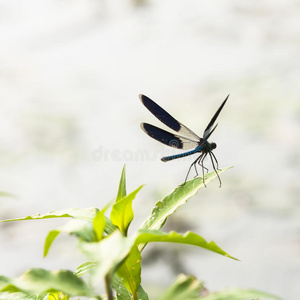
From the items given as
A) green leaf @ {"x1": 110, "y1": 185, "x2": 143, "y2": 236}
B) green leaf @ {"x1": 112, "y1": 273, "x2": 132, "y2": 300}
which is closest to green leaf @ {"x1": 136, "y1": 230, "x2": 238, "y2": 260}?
green leaf @ {"x1": 110, "y1": 185, "x2": 143, "y2": 236}

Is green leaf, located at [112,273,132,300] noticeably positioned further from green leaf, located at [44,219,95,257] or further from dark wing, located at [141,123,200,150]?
dark wing, located at [141,123,200,150]

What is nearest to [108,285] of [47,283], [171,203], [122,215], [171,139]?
[47,283]

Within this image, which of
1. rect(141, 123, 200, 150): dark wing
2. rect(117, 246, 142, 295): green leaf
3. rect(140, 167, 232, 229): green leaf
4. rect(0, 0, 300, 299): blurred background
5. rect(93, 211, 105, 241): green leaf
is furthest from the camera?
rect(0, 0, 300, 299): blurred background

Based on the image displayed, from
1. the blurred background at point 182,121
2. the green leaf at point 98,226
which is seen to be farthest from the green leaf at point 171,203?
the blurred background at point 182,121

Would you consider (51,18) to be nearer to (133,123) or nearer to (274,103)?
(133,123)

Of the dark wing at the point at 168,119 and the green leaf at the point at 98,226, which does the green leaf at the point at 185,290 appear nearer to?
the green leaf at the point at 98,226

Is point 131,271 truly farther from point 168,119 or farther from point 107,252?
point 168,119

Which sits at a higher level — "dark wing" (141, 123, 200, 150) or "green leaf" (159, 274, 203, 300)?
"green leaf" (159, 274, 203, 300)

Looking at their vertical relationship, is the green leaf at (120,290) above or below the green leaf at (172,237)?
below
